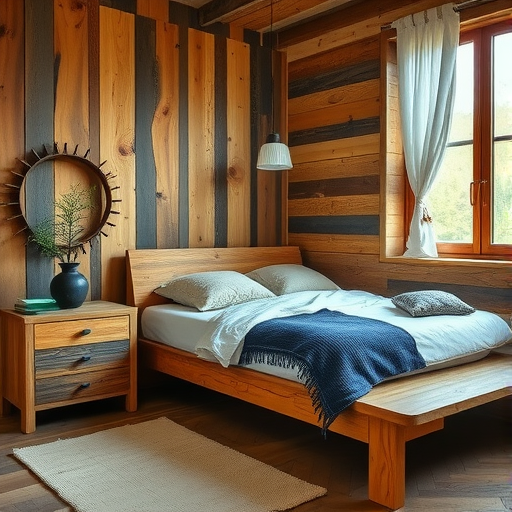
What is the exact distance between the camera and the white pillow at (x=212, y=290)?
3498 millimetres

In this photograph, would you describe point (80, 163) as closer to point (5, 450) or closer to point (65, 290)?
point (65, 290)

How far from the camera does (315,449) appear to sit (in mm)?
2887

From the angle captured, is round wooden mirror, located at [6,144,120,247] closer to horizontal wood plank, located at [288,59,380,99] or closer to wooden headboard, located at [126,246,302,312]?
wooden headboard, located at [126,246,302,312]

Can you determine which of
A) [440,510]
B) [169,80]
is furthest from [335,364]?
[169,80]

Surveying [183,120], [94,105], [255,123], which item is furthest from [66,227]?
[255,123]

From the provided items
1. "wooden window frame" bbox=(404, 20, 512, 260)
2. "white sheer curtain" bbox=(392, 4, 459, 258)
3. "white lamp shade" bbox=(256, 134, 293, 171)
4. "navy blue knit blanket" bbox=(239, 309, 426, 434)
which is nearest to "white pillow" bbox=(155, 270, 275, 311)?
"navy blue knit blanket" bbox=(239, 309, 426, 434)

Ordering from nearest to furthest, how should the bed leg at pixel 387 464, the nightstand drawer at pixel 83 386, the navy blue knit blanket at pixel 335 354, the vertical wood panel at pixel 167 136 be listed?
the bed leg at pixel 387 464
the navy blue knit blanket at pixel 335 354
the nightstand drawer at pixel 83 386
the vertical wood panel at pixel 167 136

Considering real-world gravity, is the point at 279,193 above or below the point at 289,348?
above

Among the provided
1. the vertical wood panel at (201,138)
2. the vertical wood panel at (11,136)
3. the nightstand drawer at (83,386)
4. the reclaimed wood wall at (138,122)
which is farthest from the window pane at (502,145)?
the vertical wood panel at (11,136)

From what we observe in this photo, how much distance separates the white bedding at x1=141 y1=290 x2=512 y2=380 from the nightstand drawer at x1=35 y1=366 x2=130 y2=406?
1.06 ft

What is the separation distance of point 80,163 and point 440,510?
8.74ft

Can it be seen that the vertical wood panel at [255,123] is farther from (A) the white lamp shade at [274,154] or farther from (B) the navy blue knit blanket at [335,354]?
(B) the navy blue knit blanket at [335,354]

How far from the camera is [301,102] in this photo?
4.54 m

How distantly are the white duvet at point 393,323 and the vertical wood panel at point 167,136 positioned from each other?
935 mm
